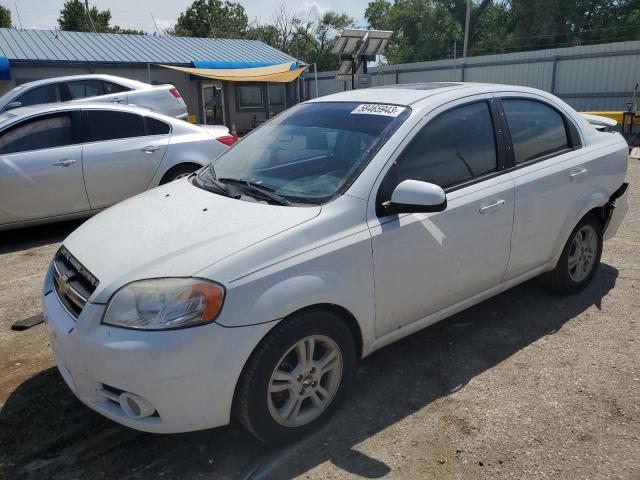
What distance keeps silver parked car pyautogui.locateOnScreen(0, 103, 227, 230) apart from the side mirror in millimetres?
4763

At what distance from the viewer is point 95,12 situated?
45844 mm

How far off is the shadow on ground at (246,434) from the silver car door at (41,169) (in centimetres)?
332

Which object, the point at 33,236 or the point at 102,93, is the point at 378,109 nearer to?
the point at 33,236

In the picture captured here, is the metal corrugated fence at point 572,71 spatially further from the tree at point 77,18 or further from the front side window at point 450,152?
the tree at point 77,18

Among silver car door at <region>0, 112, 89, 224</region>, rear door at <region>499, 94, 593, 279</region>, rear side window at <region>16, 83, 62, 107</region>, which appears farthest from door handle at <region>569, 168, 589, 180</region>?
rear side window at <region>16, 83, 62, 107</region>

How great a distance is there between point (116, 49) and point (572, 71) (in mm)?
15963

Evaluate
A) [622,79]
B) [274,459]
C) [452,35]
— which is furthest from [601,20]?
[274,459]

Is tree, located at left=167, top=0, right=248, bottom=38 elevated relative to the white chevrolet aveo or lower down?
elevated

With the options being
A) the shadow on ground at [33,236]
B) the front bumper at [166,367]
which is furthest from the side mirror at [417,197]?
the shadow on ground at [33,236]

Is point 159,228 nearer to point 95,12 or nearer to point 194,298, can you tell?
point 194,298

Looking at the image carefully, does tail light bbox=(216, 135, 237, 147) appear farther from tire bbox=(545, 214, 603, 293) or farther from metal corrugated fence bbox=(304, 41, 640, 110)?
metal corrugated fence bbox=(304, 41, 640, 110)

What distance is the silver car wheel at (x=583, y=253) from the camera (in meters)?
4.31

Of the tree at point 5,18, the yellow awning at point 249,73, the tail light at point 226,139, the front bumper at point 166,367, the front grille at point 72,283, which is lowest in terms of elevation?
the front bumper at point 166,367

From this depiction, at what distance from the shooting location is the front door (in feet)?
9.71
